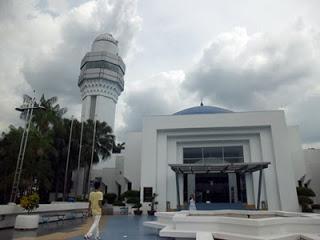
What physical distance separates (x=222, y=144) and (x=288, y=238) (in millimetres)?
21521

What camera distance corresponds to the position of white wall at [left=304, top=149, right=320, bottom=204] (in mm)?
30062

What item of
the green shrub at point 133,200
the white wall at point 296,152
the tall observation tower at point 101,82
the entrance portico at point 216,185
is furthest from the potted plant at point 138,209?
the tall observation tower at point 101,82

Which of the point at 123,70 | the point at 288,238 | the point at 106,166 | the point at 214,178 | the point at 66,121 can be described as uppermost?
the point at 123,70

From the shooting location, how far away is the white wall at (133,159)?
1213 inches

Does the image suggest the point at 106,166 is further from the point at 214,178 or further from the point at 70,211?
the point at 70,211

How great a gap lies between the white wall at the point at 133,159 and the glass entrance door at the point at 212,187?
6917mm

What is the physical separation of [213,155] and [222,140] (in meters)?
1.79

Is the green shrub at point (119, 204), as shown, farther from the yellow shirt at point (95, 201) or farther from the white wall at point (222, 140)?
the yellow shirt at point (95, 201)

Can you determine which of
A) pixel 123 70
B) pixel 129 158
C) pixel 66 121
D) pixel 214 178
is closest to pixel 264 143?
pixel 214 178

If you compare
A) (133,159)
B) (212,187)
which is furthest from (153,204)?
(133,159)

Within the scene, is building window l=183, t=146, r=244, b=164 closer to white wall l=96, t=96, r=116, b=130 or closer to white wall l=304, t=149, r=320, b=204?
white wall l=304, t=149, r=320, b=204

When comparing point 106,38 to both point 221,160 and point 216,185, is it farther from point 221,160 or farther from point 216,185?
point 216,185

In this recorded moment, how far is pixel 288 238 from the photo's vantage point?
6.68 metres

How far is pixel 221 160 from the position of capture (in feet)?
88.6
